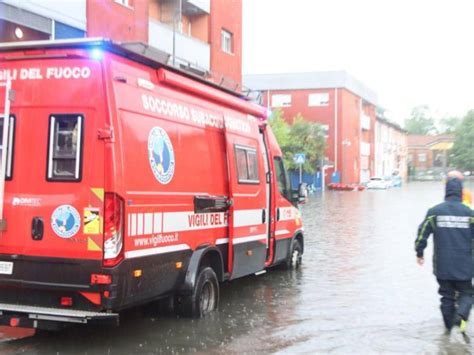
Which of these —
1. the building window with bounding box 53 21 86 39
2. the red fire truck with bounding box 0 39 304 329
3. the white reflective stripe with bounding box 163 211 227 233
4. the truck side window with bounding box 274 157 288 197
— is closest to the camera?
the red fire truck with bounding box 0 39 304 329

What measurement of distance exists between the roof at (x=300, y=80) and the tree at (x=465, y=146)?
156 feet

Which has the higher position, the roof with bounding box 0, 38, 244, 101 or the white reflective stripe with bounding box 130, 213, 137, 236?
the roof with bounding box 0, 38, 244, 101

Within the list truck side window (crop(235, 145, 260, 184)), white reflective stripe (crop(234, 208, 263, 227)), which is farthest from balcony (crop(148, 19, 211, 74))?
white reflective stripe (crop(234, 208, 263, 227))

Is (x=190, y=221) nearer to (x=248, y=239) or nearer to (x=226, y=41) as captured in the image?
(x=248, y=239)

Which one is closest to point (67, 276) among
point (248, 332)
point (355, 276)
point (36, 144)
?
point (36, 144)

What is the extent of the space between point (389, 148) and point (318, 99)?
33126mm

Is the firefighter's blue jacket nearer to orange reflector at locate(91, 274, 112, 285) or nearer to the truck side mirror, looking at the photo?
orange reflector at locate(91, 274, 112, 285)

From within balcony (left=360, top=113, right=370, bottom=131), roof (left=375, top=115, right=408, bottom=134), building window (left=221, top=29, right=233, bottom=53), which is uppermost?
roof (left=375, top=115, right=408, bottom=134)

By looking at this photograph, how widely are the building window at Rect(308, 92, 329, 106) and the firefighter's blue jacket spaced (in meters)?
57.0

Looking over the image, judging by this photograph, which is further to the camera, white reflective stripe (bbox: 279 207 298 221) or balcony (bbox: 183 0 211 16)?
balcony (bbox: 183 0 211 16)

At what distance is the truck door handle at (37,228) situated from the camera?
5.75 m

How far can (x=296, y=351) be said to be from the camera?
20.5 feet

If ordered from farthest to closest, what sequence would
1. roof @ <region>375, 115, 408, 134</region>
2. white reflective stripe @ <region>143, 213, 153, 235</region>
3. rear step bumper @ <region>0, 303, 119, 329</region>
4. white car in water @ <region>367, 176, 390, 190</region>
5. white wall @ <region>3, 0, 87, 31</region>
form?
1. roof @ <region>375, 115, 408, 134</region>
2. white car in water @ <region>367, 176, 390, 190</region>
3. white wall @ <region>3, 0, 87, 31</region>
4. white reflective stripe @ <region>143, 213, 153, 235</region>
5. rear step bumper @ <region>0, 303, 119, 329</region>

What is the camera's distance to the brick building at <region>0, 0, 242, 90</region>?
14234 millimetres
